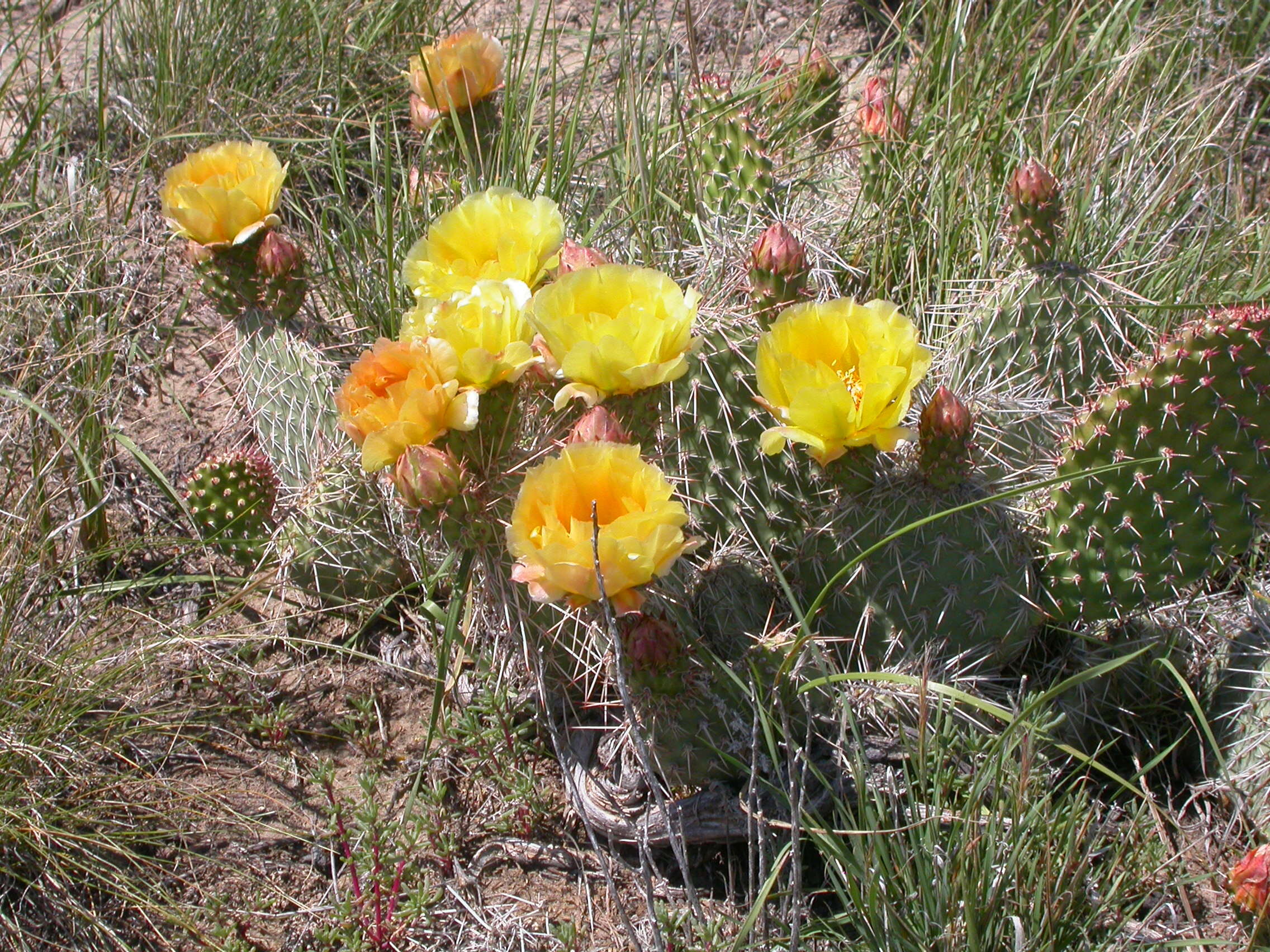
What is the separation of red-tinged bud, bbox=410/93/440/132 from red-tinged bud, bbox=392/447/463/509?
1.33 metres

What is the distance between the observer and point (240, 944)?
1.52 metres

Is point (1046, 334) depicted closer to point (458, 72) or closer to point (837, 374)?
point (837, 374)

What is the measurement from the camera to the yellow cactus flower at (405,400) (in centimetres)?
130

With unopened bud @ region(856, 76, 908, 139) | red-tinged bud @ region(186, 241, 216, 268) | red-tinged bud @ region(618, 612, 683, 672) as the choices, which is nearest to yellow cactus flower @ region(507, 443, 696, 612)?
red-tinged bud @ region(618, 612, 683, 672)

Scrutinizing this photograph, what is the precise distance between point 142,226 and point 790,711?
193 cm

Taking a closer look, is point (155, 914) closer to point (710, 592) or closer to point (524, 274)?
point (710, 592)

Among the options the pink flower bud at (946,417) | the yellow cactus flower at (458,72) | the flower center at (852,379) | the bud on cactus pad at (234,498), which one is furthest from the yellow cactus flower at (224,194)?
the pink flower bud at (946,417)

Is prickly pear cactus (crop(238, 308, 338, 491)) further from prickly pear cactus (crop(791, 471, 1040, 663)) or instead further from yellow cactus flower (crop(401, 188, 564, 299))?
prickly pear cactus (crop(791, 471, 1040, 663))

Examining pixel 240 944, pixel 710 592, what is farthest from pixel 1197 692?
pixel 240 944

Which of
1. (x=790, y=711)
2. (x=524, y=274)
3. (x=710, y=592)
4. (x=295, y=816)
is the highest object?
(x=524, y=274)

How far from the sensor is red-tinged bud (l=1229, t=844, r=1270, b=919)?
52.9 inches

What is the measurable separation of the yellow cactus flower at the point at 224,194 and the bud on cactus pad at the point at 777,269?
0.83 metres

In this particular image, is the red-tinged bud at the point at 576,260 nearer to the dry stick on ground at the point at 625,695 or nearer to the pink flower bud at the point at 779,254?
the pink flower bud at the point at 779,254

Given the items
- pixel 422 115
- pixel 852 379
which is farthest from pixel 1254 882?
pixel 422 115
